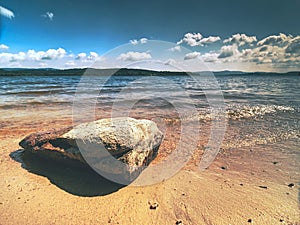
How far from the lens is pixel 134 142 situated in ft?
11.8

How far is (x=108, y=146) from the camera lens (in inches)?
134

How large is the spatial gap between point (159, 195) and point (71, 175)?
174cm

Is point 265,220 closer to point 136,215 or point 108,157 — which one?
point 136,215

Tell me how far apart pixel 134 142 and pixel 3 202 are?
7.37ft

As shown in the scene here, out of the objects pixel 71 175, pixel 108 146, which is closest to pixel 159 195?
pixel 108 146

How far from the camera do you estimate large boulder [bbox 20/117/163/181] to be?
136 inches

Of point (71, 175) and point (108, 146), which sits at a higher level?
point (108, 146)

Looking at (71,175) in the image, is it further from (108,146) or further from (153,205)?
(153,205)

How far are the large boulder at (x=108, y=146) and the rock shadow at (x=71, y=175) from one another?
0.19 metres

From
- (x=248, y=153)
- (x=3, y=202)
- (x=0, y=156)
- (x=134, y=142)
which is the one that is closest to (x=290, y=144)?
(x=248, y=153)

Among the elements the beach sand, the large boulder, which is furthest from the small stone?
the large boulder

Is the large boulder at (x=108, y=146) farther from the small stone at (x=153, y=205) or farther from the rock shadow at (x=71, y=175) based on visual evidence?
the small stone at (x=153, y=205)

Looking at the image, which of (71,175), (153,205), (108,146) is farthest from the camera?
(71,175)

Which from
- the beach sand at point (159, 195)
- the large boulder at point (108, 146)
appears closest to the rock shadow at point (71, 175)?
the beach sand at point (159, 195)
